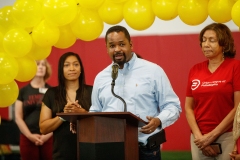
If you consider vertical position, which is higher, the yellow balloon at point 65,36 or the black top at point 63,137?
the yellow balloon at point 65,36

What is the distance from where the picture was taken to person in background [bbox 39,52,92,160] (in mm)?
3750

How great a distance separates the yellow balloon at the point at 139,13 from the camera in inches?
145

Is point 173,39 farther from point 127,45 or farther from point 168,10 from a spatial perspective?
point 127,45

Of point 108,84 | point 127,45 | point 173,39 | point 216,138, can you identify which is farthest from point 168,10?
point 173,39

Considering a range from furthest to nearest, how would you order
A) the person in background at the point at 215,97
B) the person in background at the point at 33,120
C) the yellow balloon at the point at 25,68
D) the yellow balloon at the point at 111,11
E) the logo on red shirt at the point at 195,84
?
the person in background at the point at 33,120
the yellow balloon at the point at 25,68
the yellow balloon at the point at 111,11
the logo on red shirt at the point at 195,84
the person in background at the point at 215,97

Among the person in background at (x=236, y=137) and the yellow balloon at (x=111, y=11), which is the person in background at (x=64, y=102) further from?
the person in background at (x=236, y=137)

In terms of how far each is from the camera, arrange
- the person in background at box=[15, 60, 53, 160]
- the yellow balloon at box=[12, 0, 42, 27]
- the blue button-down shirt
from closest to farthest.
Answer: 1. the blue button-down shirt
2. the yellow balloon at box=[12, 0, 42, 27]
3. the person in background at box=[15, 60, 53, 160]

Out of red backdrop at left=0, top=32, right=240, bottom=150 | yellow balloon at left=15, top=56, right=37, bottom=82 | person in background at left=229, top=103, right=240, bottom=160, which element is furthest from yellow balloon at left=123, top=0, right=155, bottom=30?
red backdrop at left=0, top=32, right=240, bottom=150

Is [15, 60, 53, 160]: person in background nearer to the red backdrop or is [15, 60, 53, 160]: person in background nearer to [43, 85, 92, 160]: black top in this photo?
[43, 85, 92, 160]: black top

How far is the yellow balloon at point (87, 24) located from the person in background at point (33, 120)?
138 centimetres

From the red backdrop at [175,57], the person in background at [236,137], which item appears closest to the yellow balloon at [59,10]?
the person in background at [236,137]

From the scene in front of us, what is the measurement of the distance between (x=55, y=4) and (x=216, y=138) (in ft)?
5.26

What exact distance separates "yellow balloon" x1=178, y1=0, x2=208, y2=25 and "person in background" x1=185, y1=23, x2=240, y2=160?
13cm

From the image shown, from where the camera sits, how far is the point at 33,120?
16.2 feet
